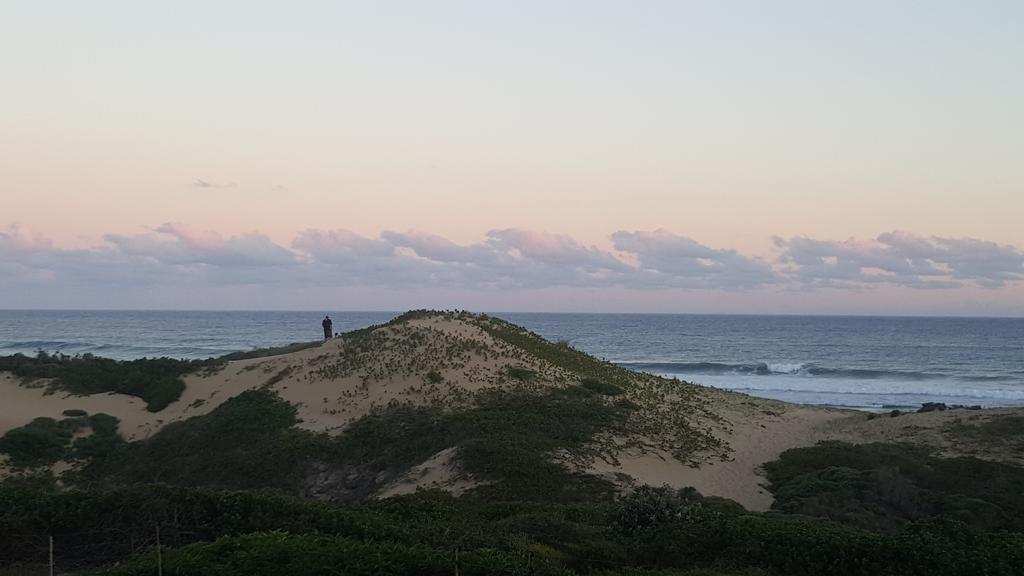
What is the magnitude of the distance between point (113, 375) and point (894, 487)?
2700cm

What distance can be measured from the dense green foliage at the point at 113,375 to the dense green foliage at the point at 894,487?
21.2 metres

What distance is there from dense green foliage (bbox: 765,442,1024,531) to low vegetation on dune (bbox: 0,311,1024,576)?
64mm

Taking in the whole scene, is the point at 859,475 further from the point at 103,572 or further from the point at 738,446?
the point at 103,572

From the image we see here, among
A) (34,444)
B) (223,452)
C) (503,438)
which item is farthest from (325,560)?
(34,444)

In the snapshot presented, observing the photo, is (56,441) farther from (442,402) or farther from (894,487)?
(894,487)

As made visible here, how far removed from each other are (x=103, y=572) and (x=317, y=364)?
18.9m

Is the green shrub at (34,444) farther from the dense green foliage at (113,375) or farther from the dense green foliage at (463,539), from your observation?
the dense green foliage at (463,539)

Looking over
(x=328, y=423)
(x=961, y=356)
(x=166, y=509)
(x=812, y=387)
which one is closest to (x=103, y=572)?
(x=166, y=509)

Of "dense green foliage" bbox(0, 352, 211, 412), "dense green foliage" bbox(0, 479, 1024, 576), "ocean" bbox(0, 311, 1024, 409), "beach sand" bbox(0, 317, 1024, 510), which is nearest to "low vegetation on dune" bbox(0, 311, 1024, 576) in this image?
"dense green foliage" bbox(0, 479, 1024, 576)

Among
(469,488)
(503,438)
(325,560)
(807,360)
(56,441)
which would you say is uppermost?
(325,560)

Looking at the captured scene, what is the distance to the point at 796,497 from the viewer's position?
668 inches

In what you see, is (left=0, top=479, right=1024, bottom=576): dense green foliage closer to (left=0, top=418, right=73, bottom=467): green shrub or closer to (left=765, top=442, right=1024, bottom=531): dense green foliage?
(left=765, top=442, right=1024, bottom=531): dense green foliage

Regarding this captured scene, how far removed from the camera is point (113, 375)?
1128 inches

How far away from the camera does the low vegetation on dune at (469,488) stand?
942 cm
